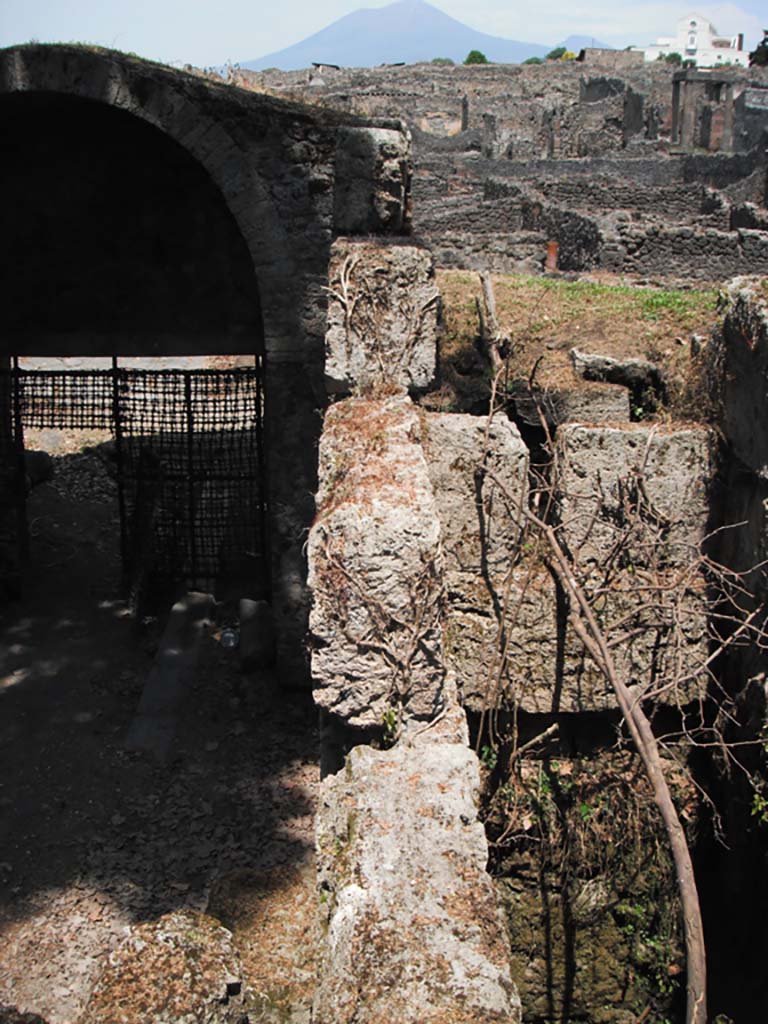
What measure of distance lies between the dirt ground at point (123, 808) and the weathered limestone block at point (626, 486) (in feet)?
7.48

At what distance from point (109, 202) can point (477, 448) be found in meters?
5.49

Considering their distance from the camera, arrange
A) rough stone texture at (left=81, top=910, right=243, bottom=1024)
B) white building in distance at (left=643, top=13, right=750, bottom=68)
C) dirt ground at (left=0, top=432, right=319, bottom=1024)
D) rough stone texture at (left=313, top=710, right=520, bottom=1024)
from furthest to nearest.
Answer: white building in distance at (left=643, top=13, right=750, bottom=68) < dirt ground at (left=0, top=432, right=319, bottom=1024) < rough stone texture at (left=81, top=910, right=243, bottom=1024) < rough stone texture at (left=313, top=710, right=520, bottom=1024)

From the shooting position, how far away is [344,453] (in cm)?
412

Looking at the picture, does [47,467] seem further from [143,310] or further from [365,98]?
[365,98]

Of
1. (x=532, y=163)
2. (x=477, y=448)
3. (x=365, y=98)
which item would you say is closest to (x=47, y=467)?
(x=477, y=448)

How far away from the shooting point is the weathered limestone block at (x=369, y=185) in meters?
6.68

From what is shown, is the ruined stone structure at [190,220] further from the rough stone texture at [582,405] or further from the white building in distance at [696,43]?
the white building in distance at [696,43]

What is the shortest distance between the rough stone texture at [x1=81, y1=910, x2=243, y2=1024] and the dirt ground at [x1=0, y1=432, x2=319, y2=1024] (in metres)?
0.98

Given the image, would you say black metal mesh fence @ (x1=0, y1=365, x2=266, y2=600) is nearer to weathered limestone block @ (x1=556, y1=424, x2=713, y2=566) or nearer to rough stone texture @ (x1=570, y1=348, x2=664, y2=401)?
rough stone texture @ (x1=570, y1=348, x2=664, y2=401)

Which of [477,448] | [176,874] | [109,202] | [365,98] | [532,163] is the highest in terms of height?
[365,98]

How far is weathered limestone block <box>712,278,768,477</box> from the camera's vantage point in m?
4.36

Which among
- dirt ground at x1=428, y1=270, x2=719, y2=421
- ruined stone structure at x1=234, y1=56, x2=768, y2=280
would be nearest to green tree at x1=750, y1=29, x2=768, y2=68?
ruined stone structure at x1=234, y1=56, x2=768, y2=280

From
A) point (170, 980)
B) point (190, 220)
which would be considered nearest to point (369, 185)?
point (190, 220)

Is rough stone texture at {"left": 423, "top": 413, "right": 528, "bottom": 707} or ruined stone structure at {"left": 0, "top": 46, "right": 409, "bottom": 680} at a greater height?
ruined stone structure at {"left": 0, "top": 46, "right": 409, "bottom": 680}
